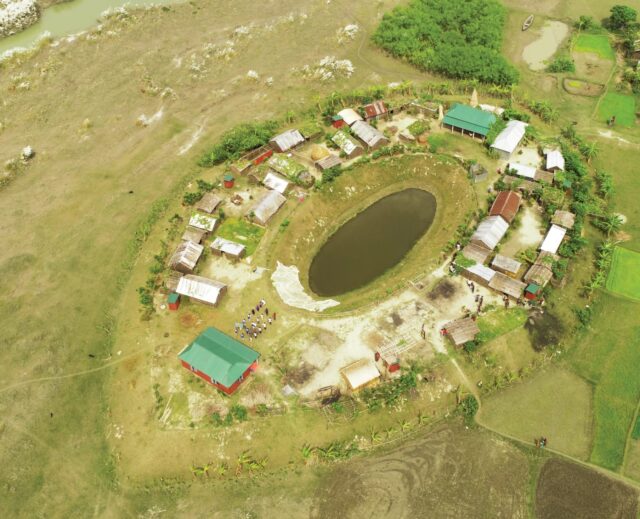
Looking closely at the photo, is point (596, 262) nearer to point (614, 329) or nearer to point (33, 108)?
point (614, 329)

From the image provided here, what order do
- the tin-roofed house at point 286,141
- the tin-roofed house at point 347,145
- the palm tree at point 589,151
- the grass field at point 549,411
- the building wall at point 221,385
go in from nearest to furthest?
the grass field at point 549,411
the building wall at point 221,385
the palm tree at point 589,151
the tin-roofed house at point 347,145
the tin-roofed house at point 286,141

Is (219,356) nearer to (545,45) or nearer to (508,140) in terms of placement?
(508,140)

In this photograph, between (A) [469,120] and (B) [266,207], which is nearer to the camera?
(B) [266,207]

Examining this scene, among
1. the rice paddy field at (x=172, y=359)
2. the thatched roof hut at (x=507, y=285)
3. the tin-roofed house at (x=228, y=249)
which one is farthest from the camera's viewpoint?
the tin-roofed house at (x=228, y=249)

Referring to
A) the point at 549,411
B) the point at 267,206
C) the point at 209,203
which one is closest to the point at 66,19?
the point at 209,203

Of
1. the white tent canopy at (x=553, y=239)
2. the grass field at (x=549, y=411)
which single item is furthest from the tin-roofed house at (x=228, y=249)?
the white tent canopy at (x=553, y=239)

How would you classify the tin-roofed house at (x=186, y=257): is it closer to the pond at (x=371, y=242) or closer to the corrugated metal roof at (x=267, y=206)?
the corrugated metal roof at (x=267, y=206)

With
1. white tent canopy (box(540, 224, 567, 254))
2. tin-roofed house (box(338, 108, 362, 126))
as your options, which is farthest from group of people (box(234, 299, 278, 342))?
tin-roofed house (box(338, 108, 362, 126))
